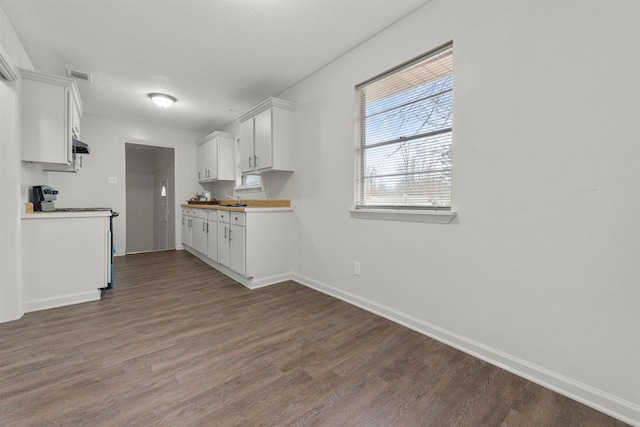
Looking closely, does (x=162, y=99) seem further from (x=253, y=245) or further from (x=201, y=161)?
(x=253, y=245)

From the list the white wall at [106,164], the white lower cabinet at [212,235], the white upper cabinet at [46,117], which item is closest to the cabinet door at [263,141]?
the white lower cabinet at [212,235]

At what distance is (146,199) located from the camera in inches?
295

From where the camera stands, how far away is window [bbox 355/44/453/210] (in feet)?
6.77

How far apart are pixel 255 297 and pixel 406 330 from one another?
156 cm

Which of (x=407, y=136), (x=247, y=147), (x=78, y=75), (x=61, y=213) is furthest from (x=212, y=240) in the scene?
(x=407, y=136)

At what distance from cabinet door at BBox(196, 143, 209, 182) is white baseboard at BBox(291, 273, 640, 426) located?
4.55 meters

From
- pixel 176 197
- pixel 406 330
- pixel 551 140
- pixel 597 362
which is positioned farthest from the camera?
pixel 176 197

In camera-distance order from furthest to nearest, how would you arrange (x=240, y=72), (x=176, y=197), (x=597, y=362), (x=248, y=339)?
(x=176, y=197)
(x=240, y=72)
(x=248, y=339)
(x=597, y=362)

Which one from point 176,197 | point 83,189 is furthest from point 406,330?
point 83,189

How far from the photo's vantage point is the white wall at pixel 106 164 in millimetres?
4750

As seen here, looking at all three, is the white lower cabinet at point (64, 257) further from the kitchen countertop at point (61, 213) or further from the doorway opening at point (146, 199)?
the doorway opening at point (146, 199)

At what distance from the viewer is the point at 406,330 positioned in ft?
7.14

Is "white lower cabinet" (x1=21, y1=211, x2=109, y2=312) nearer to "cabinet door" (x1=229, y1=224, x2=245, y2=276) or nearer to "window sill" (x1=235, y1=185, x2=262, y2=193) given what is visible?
"cabinet door" (x1=229, y1=224, x2=245, y2=276)

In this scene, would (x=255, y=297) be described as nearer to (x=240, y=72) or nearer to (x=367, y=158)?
(x=367, y=158)
